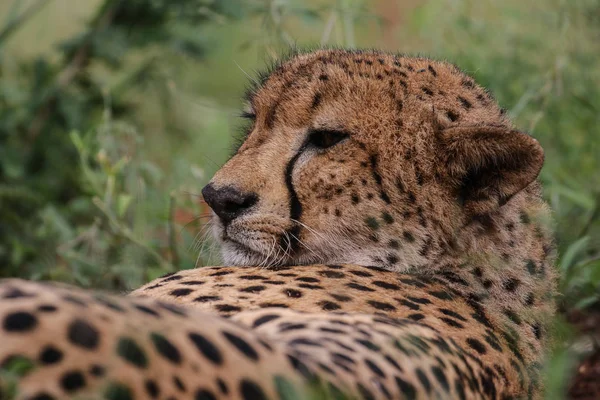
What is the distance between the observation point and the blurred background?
3.39 m

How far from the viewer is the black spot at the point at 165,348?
50.8 inches

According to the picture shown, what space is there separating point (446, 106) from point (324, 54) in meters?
0.41

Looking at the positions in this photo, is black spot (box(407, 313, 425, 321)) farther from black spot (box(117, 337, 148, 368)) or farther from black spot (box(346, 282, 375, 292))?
black spot (box(117, 337, 148, 368))

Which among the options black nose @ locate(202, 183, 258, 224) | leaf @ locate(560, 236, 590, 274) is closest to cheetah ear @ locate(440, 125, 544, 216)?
black nose @ locate(202, 183, 258, 224)

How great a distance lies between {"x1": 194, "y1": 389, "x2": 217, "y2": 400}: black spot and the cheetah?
269 millimetres

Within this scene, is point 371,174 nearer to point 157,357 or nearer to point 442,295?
point 442,295

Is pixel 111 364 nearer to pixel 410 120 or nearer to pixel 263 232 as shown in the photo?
pixel 263 232

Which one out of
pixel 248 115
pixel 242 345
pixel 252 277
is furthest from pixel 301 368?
pixel 248 115

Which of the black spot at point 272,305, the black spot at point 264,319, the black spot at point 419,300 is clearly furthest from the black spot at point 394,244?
the black spot at point 264,319

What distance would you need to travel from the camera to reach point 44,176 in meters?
4.23

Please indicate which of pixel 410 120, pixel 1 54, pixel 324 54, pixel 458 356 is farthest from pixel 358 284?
pixel 1 54

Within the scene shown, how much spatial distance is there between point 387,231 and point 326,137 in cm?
28

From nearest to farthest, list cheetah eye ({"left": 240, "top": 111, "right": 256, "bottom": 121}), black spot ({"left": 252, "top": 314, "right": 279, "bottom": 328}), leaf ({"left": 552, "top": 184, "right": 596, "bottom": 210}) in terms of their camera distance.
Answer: black spot ({"left": 252, "top": 314, "right": 279, "bottom": 328}), cheetah eye ({"left": 240, "top": 111, "right": 256, "bottom": 121}), leaf ({"left": 552, "top": 184, "right": 596, "bottom": 210})

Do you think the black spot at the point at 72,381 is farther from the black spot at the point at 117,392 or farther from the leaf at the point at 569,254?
the leaf at the point at 569,254
